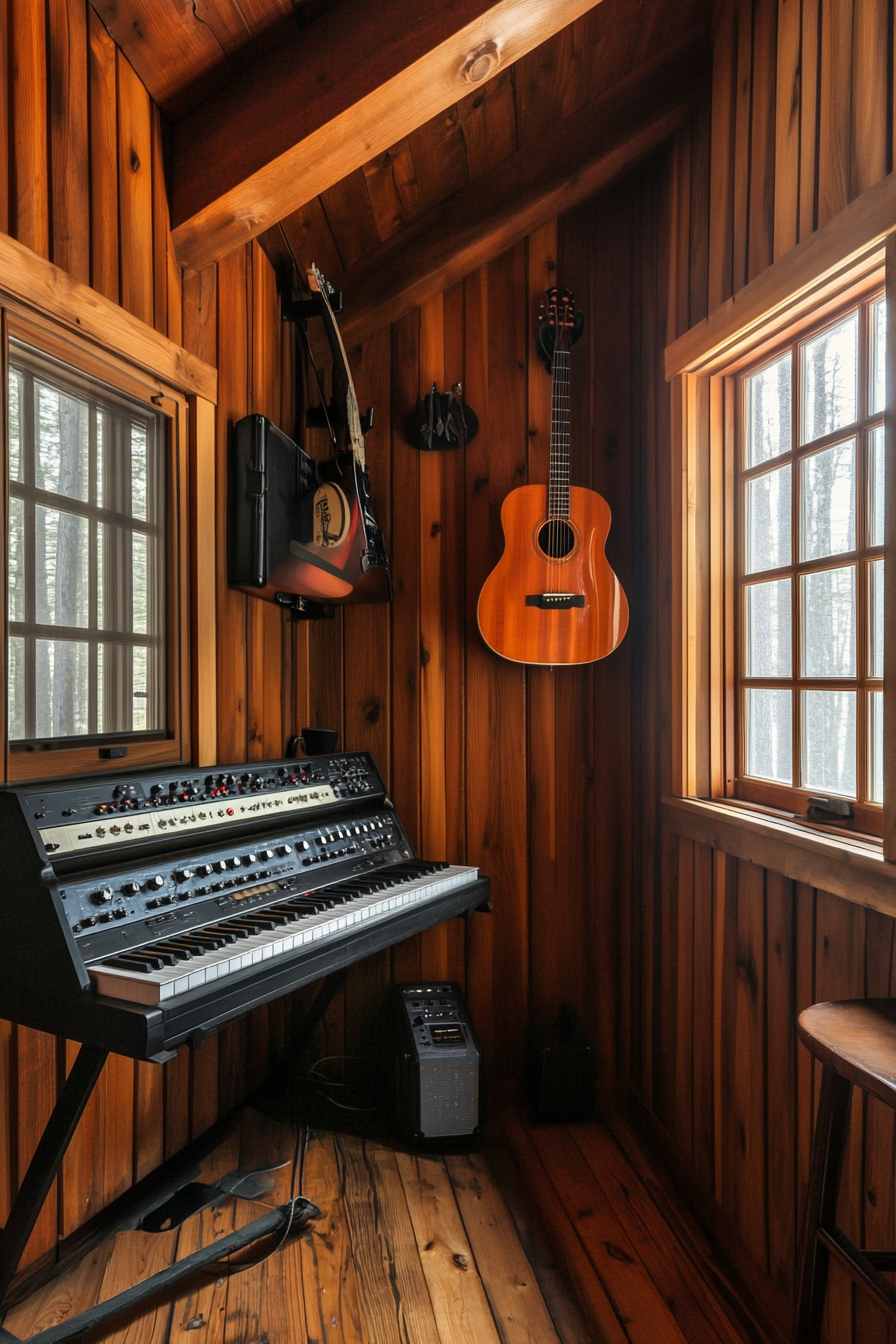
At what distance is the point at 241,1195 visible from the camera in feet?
6.15

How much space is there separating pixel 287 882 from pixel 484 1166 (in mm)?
1032

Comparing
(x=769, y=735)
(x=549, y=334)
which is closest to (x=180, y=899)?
(x=769, y=735)

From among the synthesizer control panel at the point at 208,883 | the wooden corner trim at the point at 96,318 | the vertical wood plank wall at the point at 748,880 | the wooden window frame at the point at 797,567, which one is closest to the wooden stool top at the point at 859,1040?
the vertical wood plank wall at the point at 748,880

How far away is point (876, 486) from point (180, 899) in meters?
1.57

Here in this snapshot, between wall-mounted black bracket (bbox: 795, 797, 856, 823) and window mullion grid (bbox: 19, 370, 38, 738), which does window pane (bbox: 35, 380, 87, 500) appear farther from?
wall-mounted black bracket (bbox: 795, 797, 856, 823)

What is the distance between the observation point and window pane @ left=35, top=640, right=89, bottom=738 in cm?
155

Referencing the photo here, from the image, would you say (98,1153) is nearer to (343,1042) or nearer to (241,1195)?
(241,1195)

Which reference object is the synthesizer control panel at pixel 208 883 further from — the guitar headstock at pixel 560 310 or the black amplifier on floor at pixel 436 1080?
the guitar headstock at pixel 560 310

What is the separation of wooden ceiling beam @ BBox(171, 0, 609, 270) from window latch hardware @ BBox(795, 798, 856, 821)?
176 centimetres

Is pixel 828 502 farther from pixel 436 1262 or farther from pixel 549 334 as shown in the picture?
pixel 436 1262

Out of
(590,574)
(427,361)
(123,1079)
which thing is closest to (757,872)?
(590,574)

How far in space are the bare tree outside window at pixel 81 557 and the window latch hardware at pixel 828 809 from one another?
150 centimetres

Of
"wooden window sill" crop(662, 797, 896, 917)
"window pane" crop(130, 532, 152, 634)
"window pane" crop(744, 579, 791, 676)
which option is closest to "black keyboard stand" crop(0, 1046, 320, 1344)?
"window pane" crop(130, 532, 152, 634)

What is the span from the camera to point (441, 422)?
2.47 meters
